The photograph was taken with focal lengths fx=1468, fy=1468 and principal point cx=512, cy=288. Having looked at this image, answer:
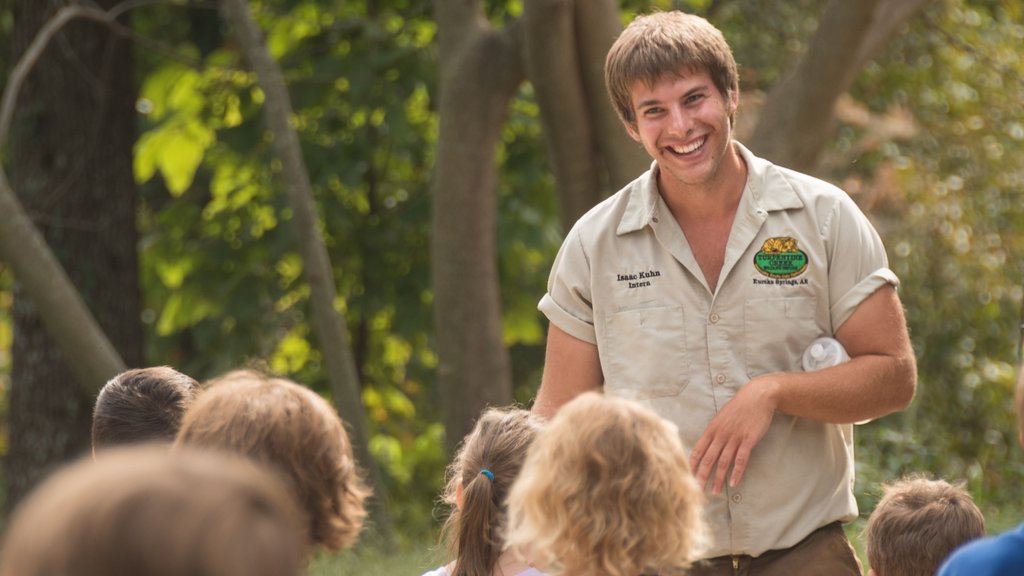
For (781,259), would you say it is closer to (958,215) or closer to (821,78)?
(821,78)

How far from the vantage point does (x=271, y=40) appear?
9.65 meters

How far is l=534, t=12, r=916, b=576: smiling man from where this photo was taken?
331 cm

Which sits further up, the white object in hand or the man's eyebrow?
the man's eyebrow

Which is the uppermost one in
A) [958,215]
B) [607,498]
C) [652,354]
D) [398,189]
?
[398,189]

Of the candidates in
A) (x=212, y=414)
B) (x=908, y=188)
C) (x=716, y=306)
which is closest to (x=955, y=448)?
(x=908, y=188)

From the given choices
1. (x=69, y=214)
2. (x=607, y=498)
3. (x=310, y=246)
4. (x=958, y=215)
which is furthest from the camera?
A: (x=958, y=215)

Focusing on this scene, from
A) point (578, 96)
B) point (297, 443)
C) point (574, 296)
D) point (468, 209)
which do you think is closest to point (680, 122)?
point (574, 296)

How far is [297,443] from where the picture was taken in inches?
105

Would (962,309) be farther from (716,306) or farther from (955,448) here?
(716,306)

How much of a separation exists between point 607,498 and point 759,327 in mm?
896

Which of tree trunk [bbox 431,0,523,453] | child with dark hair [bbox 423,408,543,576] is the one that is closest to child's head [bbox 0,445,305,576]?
child with dark hair [bbox 423,408,543,576]

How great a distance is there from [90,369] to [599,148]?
8.76 ft

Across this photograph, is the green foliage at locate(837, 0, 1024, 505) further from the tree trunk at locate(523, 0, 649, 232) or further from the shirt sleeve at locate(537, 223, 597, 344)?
the shirt sleeve at locate(537, 223, 597, 344)

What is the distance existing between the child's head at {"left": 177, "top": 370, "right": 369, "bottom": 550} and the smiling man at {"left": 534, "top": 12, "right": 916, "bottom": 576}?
0.91 m
